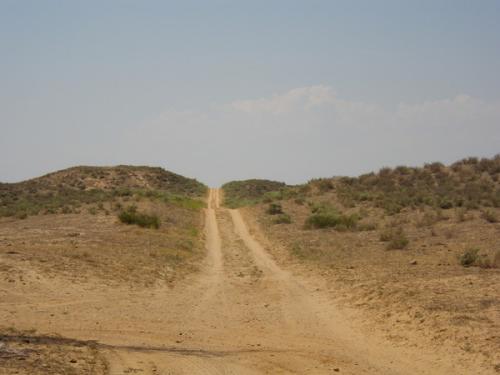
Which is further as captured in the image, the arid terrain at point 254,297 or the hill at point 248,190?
the hill at point 248,190

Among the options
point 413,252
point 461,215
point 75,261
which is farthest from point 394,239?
point 75,261

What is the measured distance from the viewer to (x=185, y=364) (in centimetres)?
1027

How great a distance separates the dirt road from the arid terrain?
0.04 m

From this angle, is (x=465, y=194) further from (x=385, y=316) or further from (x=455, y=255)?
(x=385, y=316)

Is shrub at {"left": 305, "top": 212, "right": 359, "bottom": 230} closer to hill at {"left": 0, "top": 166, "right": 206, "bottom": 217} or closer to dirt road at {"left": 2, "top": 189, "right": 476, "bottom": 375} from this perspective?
dirt road at {"left": 2, "top": 189, "right": 476, "bottom": 375}

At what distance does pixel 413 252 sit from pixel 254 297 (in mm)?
8250

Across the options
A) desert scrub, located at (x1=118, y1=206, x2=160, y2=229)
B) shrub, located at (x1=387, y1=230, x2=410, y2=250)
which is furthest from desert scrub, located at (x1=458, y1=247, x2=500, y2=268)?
desert scrub, located at (x1=118, y1=206, x2=160, y2=229)

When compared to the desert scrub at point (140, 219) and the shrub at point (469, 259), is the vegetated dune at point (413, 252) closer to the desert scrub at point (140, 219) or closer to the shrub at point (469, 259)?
the shrub at point (469, 259)

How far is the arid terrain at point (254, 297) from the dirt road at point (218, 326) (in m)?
0.04

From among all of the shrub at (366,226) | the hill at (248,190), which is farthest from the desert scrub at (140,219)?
the hill at (248,190)

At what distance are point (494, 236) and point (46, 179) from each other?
64328 millimetres

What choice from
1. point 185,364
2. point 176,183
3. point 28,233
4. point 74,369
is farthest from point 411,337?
point 176,183

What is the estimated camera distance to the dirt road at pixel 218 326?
10.5 metres

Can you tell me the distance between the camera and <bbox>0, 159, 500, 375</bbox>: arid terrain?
10625 mm
